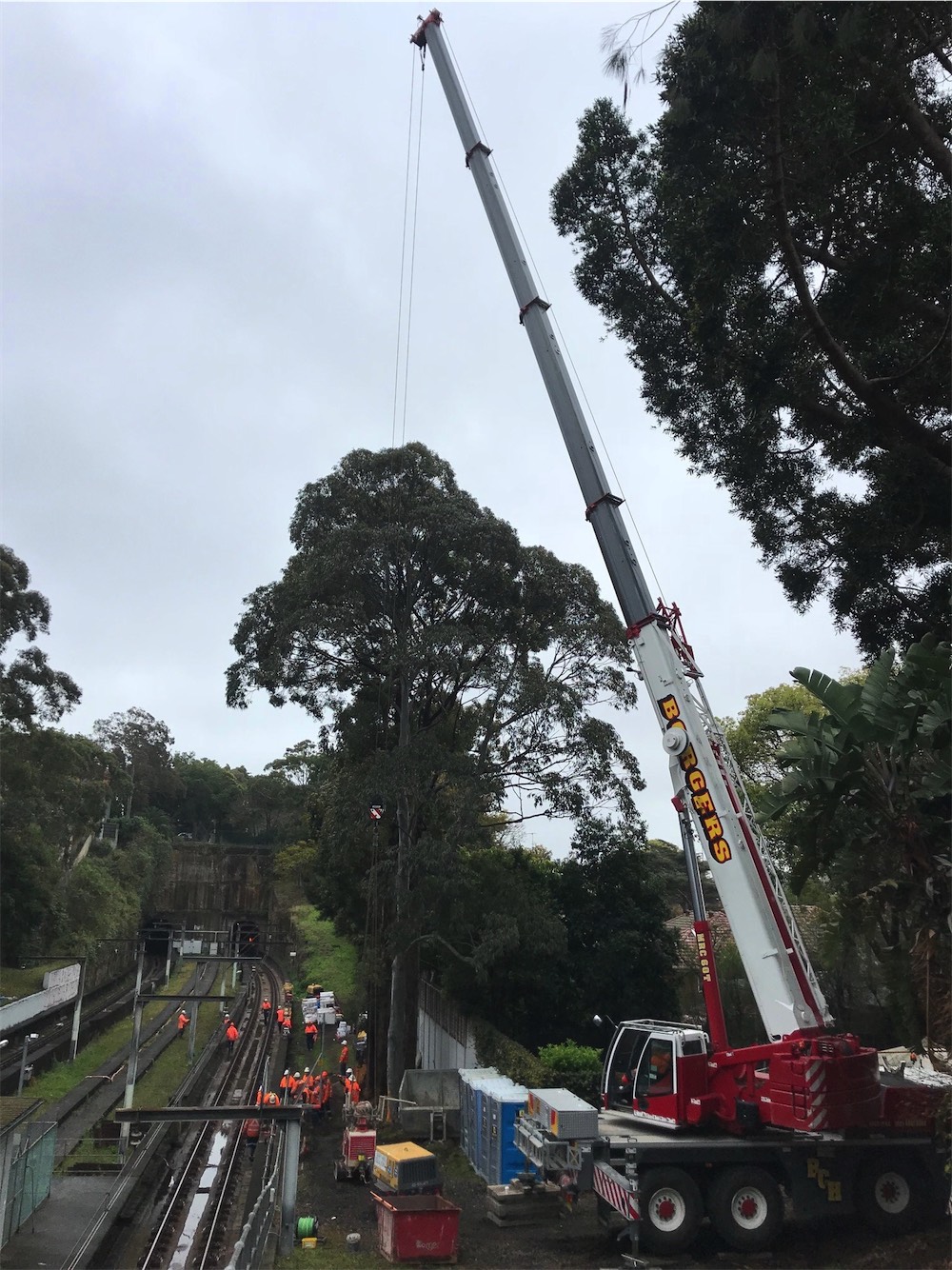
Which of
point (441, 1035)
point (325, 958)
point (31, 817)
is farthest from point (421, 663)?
point (325, 958)

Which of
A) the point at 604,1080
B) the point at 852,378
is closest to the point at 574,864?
the point at 604,1080

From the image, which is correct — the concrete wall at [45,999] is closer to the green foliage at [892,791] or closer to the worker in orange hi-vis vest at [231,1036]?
the worker in orange hi-vis vest at [231,1036]

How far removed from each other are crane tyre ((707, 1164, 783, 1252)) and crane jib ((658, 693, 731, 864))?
12.1 ft

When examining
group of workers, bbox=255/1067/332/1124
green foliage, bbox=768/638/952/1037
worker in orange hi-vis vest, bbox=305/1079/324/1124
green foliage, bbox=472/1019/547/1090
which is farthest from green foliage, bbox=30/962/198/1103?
green foliage, bbox=768/638/952/1037

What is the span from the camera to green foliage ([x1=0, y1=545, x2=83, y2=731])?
100 ft

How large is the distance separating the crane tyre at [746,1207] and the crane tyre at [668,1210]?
0.76 ft

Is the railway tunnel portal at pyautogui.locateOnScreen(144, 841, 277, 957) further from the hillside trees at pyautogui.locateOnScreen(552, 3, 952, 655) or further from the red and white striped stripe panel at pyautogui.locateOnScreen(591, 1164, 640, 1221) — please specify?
the hillside trees at pyautogui.locateOnScreen(552, 3, 952, 655)

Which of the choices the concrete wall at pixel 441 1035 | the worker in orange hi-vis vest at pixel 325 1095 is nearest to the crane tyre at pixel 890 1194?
the concrete wall at pixel 441 1035

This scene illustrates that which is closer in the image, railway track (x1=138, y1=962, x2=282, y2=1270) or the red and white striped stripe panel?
the red and white striped stripe panel

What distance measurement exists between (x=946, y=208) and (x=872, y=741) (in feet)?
18.1

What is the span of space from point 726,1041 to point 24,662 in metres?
27.1

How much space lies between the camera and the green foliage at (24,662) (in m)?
30.6

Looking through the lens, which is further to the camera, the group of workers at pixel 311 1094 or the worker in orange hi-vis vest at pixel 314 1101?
the group of workers at pixel 311 1094

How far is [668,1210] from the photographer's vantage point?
10797 millimetres
